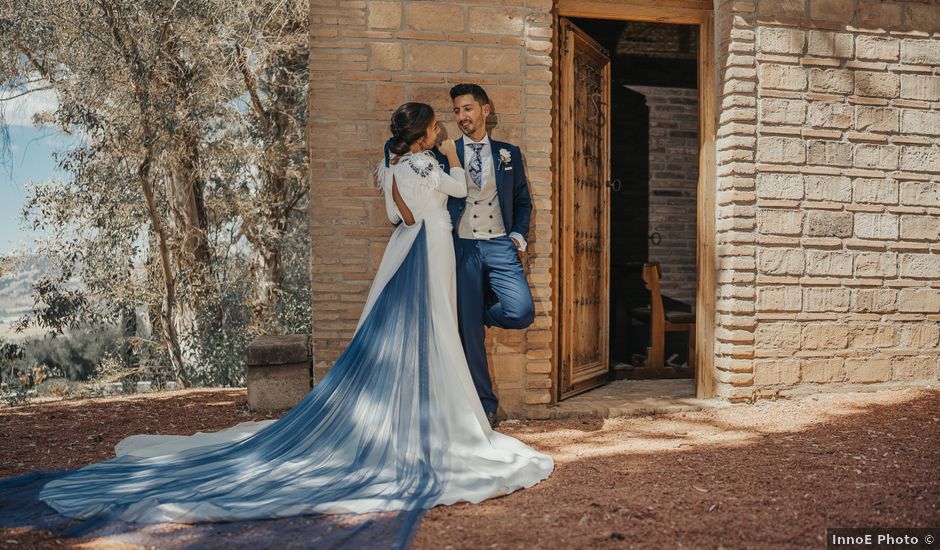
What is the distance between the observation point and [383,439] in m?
3.51

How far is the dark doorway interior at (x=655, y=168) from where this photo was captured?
9.02m

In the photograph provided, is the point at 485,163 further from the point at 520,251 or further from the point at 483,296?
the point at 483,296

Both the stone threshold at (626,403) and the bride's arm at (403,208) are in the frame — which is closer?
the bride's arm at (403,208)

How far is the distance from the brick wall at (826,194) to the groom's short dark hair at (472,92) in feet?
6.16

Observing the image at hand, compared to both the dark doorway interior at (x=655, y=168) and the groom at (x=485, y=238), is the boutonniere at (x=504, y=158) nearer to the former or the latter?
the groom at (x=485, y=238)

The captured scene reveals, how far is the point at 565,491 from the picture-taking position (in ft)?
10.6

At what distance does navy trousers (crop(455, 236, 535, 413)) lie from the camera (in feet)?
14.2

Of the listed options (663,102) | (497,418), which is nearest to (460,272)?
(497,418)

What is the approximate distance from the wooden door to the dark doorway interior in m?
3.03

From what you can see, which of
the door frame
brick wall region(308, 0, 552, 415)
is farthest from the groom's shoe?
the door frame

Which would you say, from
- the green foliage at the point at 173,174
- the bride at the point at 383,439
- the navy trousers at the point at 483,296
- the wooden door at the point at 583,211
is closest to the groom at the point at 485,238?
the navy trousers at the point at 483,296

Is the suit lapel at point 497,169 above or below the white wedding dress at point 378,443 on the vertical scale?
above

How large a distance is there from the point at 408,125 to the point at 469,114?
1.63 ft

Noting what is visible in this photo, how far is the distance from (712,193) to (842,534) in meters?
3.09
